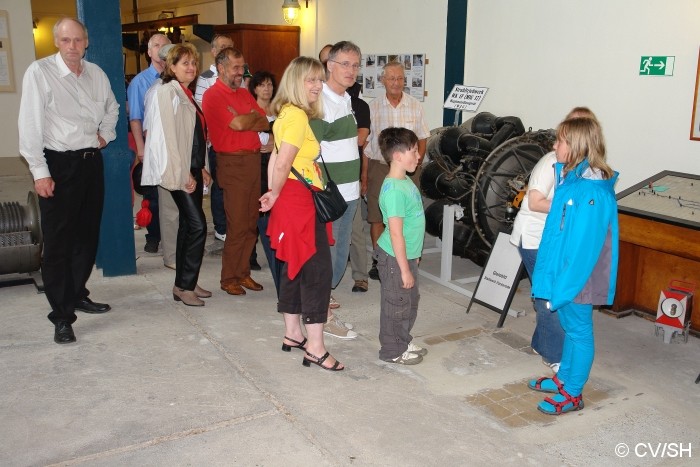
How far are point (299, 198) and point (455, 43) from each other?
159 inches

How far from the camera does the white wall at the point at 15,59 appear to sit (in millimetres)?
10594

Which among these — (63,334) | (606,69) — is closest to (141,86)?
(63,334)

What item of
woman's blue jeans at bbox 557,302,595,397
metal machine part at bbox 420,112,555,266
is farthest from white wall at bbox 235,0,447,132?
woman's blue jeans at bbox 557,302,595,397

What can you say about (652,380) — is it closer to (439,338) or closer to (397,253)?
(439,338)

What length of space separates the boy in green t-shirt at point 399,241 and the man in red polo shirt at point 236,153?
1433 mm

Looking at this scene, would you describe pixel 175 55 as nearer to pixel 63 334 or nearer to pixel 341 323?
pixel 63 334

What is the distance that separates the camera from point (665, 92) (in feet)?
16.1

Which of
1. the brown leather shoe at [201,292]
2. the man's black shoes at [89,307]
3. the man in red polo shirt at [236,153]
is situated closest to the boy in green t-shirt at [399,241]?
the man in red polo shirt at [236,153]

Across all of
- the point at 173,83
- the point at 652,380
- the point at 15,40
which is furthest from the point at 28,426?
the point at 15,40

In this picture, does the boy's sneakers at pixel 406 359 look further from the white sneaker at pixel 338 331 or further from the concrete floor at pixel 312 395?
the white sneaker at pixel 338 331

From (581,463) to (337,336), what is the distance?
1.79 meters

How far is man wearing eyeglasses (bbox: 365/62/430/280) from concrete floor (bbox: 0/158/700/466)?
1.00 meters

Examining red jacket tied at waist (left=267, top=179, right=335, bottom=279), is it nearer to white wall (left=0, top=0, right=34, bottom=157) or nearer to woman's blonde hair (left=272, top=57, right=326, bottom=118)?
woman's blonde hair (left=272, top=57, right=326, bottom=118)

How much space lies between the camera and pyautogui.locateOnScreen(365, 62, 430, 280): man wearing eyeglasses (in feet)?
17.1
